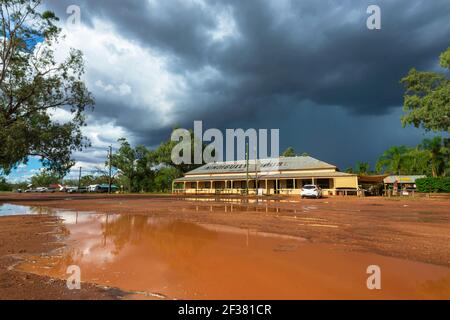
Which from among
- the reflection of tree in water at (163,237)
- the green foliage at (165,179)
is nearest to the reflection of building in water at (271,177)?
the green foliage at (165,179)

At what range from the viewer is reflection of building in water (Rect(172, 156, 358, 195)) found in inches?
1421

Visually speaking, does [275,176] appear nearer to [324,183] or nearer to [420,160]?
[324,183]

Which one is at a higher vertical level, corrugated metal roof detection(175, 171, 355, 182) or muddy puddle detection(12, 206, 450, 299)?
corrugated metal roof detection(175, 171, 355, 182)

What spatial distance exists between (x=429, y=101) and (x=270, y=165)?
2235cm

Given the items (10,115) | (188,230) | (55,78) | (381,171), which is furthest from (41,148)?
(381,171)

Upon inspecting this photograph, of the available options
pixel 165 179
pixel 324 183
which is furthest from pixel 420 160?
pixel 165 179

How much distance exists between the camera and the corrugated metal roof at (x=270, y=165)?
39.9m

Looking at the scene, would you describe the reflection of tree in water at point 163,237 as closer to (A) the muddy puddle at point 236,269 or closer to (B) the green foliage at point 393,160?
(A) the muddy puddle at point 236,269

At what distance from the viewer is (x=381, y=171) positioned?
70.1 metres

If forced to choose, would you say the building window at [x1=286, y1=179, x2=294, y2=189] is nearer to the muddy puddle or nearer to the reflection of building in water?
the reflection of building in water

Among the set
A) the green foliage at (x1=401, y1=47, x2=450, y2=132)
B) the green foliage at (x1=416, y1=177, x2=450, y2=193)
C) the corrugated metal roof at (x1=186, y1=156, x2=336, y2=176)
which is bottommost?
the green foliage at (x1=416, y1=177, x2=450, y2=193)

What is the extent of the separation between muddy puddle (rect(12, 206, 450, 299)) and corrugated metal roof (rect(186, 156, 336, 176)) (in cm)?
3269

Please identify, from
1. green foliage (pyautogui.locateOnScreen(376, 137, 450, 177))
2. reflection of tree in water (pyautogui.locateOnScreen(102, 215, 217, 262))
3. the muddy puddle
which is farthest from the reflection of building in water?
the muddy puddle

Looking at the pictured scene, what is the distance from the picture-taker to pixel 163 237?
328 inches
